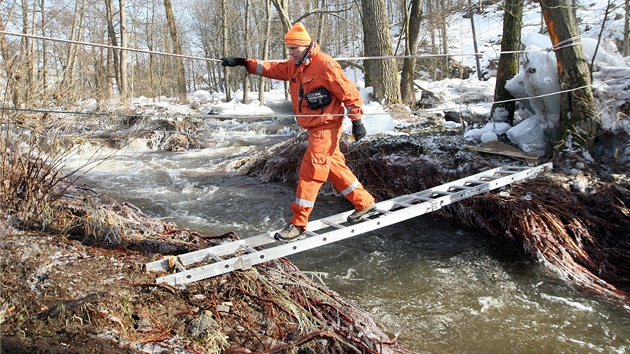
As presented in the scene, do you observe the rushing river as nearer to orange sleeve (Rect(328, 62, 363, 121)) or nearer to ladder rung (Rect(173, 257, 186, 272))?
ladder rung (Rect(173, 257, 186, 272))

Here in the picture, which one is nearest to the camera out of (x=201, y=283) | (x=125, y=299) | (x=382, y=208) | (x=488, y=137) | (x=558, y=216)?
(x=125, y=299)

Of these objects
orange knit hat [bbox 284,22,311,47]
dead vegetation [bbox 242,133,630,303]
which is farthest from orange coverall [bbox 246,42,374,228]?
dead vegetation [bbox 242,133,630,303]

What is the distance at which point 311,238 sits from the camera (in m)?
4.21

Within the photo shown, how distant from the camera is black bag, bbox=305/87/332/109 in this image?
163 inches

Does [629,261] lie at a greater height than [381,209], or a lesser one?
lesser

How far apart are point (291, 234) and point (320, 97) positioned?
4.37 ft

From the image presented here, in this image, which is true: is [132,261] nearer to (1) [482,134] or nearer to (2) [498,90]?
(1) [482,134]

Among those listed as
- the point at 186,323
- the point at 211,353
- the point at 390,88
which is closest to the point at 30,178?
the point at 186,323

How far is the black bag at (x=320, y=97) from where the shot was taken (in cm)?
414

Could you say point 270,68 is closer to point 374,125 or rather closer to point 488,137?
point 488,137

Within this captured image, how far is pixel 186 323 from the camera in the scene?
3.09 m

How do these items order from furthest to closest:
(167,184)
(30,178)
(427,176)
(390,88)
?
(390,88), (167,184), (427,176), (30,178)

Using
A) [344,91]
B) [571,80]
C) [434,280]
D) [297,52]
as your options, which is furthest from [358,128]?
[571,80]

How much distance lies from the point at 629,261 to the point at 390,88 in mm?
7131
